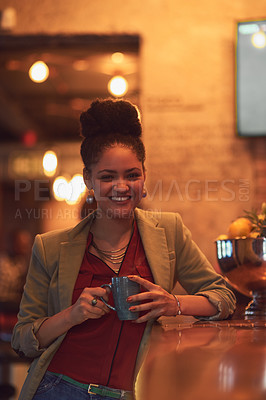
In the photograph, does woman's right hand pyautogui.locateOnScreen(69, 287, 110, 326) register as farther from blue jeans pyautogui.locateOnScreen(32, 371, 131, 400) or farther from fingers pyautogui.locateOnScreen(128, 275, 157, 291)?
blue jeans pyautogui.locateOnScreen(32, 371, 131, 400)

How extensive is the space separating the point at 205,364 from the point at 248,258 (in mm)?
863

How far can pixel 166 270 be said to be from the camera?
1.58 meters

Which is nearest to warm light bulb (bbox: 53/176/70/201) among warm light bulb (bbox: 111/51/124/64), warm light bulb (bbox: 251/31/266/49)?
warm light bulb (bbox: 111/51/124/64)

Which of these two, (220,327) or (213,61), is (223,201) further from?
(220,327)

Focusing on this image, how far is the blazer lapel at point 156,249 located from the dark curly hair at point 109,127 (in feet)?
0.71

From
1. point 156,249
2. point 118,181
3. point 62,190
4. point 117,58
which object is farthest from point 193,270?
point 62,190

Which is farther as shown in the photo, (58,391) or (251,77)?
(251,77)

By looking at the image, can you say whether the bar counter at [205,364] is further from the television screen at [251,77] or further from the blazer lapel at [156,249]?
the television screen at [251,77]

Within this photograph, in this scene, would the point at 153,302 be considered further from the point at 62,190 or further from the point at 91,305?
the point at 62,190

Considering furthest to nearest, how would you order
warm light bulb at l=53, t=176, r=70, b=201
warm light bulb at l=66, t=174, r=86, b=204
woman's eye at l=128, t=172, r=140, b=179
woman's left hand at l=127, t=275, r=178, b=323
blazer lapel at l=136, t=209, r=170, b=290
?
1. warm light bulb at l=53, t=176, r=70, b=201
2. warm light bulb at l=66, t=174, r=86, b=204
3. woman's eye at l=128, t=172, r=140, b=179
4. blazer lapel at l=136, t=209, r=170, b=290
5. woman's left hand at l=127, t=275, r=178, b=323

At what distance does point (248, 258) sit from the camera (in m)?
1.64

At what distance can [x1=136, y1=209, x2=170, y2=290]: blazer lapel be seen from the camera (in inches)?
61.5

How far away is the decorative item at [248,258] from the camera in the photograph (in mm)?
1633

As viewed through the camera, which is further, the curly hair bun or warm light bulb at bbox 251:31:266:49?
warm light bulb at bbox 251:31:266:49
